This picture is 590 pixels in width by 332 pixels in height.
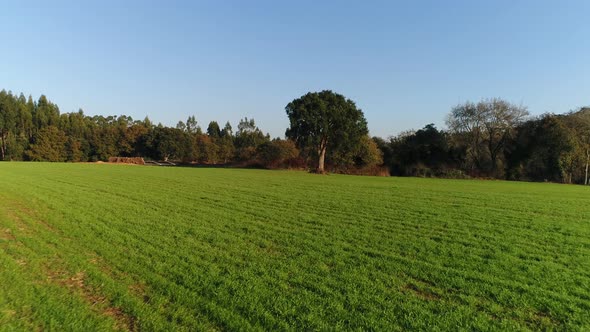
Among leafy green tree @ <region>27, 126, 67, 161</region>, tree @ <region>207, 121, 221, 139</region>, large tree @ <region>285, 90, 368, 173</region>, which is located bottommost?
leafy green tree @ <region>27, 126, 67, 161</region>

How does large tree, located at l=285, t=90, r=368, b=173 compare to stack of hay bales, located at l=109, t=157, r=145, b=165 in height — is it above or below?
above

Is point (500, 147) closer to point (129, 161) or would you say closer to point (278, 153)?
point (278, 153)

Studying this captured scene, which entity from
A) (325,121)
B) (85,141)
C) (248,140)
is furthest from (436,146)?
(85,141)

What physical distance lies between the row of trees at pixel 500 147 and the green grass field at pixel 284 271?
145ft

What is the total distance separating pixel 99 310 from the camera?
448 cm

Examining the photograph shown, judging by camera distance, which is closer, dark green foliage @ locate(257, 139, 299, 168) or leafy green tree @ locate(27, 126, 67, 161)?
dark green foliage @ locate(257, 139, 299, 168)

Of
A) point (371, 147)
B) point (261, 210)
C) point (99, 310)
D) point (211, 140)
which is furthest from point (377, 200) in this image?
point (211, 140)

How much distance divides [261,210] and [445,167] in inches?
1858

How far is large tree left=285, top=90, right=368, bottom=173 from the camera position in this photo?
47406mm

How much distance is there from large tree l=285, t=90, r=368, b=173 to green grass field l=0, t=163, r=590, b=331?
36592 mm

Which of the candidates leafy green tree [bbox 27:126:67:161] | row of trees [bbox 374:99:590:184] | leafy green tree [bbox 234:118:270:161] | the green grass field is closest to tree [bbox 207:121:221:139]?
leafy green tree [bbox 234:118:270:161]

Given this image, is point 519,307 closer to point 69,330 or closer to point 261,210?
point 69,330

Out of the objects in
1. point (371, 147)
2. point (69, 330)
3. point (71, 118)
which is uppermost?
point (71, 118)

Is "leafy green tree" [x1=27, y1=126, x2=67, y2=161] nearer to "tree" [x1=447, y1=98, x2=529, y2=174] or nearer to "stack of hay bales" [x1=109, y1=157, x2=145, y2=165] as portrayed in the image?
"stack of hay bales" [x1=109, y1=157, x2=145, y2=165]
